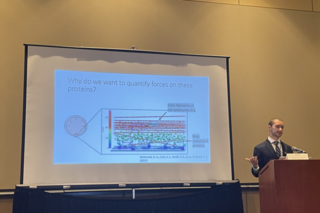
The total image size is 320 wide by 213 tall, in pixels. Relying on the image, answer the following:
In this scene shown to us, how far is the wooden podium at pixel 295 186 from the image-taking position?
8.01 feet

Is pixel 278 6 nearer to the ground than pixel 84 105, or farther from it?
farther from it

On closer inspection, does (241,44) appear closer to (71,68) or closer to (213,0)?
(213,0)

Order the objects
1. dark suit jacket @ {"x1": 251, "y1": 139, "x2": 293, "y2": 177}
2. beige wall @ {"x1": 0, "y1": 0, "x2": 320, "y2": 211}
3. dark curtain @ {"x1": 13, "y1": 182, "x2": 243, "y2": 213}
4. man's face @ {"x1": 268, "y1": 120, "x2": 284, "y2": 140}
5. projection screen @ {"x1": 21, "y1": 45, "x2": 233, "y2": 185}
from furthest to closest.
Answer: beige wall @ {"x1": 0, "y1": 0, "x2": 320, "y2": 211}, man's face @ {"x1": 268, "y1": 120, "x2": 284, "y2": 140}, dark suit jacket @ {"x1": 251, "y1": 139, "x2": 293, "y2": 177}, projection screen @ {"x1": 21, "y1": 45, "x2": 233, "y2": 185}, dark curtain @ {"x1": 13, "y1": 182, "x2": 243, "y2": 213}

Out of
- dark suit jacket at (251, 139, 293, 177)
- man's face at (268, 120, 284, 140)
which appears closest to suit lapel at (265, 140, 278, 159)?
dark suit jacket at (251, 139, 293, 177)

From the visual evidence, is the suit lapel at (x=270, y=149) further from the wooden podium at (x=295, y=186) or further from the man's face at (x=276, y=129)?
the wooden podium at (x=295, y=186)

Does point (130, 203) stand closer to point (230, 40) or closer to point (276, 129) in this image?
point (276, 129)

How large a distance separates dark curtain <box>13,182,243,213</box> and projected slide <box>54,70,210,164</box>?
0.36 meters

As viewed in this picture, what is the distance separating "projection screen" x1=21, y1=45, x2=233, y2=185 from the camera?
311cm

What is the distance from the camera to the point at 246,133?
406 centimetres

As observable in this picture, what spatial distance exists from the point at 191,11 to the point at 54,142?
242 cm

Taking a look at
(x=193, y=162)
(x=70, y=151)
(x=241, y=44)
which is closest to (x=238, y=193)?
(x=193, y=162)

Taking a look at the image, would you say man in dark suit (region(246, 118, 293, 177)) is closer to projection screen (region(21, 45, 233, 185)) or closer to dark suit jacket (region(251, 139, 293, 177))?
dark suit jacket (region(251, 139, 293, 177))

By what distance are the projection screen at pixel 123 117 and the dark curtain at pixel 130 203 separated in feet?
0.64

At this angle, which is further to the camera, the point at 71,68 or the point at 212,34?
the point at 212,34
